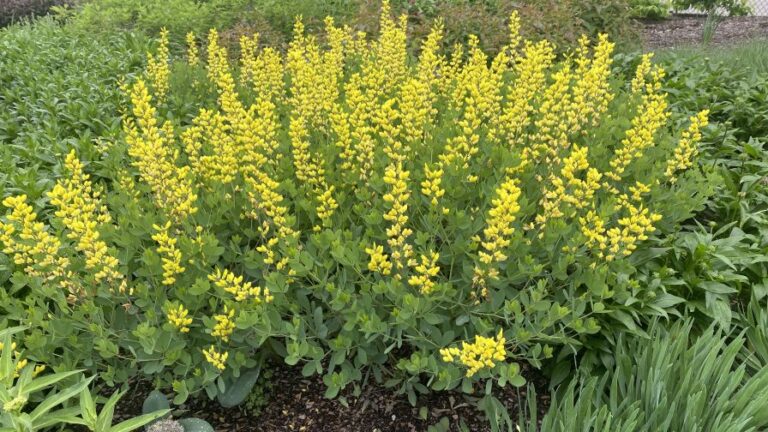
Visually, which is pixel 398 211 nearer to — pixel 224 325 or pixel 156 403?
pixel 224 325

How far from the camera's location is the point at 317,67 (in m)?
3.72

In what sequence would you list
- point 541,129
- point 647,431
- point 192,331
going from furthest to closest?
point 541,129, point 192,331, point 647,431

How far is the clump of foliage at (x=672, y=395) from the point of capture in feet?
6.95

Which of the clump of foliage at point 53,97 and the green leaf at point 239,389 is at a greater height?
the clump of foliage at point 53,97

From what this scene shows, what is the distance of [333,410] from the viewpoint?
2713 millimetres

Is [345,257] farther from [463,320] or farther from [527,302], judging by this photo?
[527,302]

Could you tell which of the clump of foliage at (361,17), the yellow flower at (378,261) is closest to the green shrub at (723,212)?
the yellow flower at (378,261)

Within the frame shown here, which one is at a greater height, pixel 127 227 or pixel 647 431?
pixel 127 227

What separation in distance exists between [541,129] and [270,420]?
1850 millimetres

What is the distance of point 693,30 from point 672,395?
386 inches

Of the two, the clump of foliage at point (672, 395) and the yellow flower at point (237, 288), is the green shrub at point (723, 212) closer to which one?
the clump of foliage at point (672, 395)

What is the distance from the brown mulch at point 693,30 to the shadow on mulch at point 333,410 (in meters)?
7.74

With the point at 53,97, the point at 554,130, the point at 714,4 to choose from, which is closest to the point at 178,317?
the point at 554,130

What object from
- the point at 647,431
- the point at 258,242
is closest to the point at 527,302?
the point at 647,431
